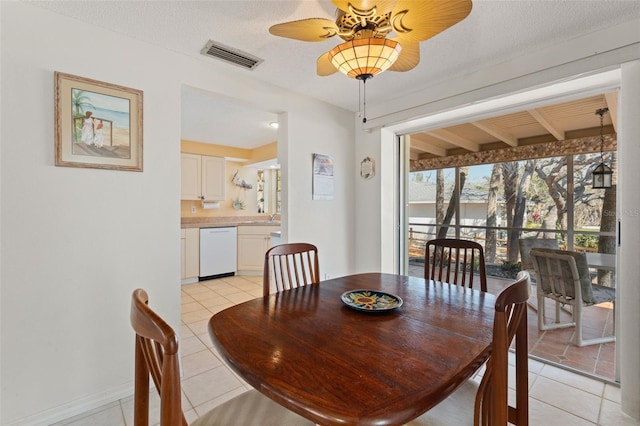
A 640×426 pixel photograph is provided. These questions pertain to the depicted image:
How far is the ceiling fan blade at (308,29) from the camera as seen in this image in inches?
49.2

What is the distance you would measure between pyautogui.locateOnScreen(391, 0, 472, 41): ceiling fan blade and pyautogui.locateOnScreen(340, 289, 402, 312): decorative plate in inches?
48.1

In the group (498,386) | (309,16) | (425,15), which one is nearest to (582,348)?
(498,386)

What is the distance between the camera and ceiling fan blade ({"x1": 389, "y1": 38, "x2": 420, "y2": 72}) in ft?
4.59

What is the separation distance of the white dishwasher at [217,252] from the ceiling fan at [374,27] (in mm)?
3821

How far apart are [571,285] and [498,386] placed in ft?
7.09

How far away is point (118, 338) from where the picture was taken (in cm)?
183

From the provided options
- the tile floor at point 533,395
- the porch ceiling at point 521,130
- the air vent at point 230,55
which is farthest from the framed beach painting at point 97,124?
the porch ceiling at point 521,130

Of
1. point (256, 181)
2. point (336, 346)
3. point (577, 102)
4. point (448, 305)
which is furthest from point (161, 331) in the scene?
point (256, 181)

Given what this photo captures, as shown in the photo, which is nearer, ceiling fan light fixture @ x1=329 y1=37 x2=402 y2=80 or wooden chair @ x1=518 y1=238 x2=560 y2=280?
ceiling fan light fixture @ x1=329 y1=37 x2=402 y2=80

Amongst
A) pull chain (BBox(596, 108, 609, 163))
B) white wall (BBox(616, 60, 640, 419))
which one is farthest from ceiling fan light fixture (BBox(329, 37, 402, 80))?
pull chain (BBox(596, 108, 609, 163))

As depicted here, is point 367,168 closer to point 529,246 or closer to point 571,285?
point 529,246

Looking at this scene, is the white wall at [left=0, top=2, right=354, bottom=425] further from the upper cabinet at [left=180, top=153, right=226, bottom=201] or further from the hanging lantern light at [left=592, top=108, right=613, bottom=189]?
the hanging lantern light at [left=592, top=108, right=613, bottom=189]

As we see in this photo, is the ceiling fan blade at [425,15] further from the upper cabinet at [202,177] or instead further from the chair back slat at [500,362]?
the upper cabinet at [202,177]

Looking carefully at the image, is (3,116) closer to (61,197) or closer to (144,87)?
(61,197)
